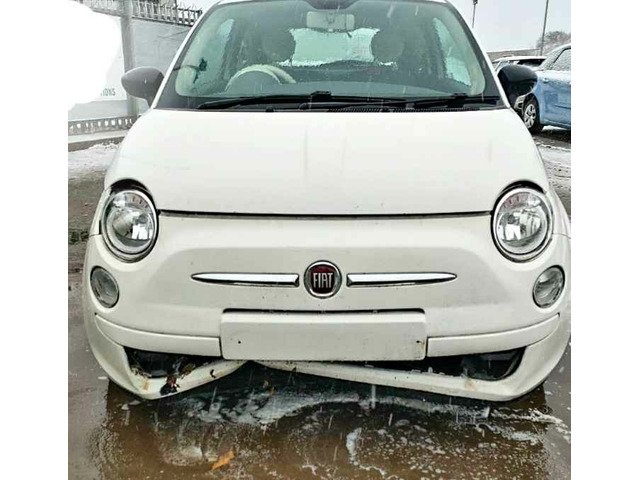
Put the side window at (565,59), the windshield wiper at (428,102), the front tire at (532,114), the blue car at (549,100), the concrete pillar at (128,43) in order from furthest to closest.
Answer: the front tire at (532,114)
the blue car at (549,100)
the concrete pillar at (128,43)
the side window at (565,59)
the windshield wiper at (428,102)

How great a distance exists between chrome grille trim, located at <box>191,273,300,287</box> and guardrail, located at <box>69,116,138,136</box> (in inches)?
44.5

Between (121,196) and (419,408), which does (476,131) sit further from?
(121,196)

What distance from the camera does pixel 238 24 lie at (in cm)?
276

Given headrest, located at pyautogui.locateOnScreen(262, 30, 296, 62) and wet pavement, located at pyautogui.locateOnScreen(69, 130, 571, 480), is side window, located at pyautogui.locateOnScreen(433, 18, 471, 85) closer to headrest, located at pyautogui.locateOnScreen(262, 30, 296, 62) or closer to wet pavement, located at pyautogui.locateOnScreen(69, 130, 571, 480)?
headrest, located at pyautogui.locateOnScreen(262, 30, 296, 62)

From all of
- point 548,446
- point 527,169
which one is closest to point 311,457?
point 548,446

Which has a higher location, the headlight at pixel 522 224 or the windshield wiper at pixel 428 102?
the windshield wiper at pixel 428 102

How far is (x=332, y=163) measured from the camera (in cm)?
177

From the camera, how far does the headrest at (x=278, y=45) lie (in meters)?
2.54

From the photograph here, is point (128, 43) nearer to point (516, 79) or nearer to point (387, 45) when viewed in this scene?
point (387, 45)

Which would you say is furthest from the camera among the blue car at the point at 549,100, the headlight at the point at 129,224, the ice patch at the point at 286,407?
the blue car at the point at 549,100

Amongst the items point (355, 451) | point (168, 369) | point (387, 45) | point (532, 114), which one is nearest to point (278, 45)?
point (387, 45)

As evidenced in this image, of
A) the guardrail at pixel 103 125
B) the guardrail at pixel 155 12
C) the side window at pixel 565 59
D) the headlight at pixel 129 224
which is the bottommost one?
the headlight at pixel 129 224

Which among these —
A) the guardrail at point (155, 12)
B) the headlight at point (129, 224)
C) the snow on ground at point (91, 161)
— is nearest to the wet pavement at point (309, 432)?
the headlight at point (129, 224)

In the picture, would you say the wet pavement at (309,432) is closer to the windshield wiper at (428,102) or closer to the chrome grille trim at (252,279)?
the chrome grille trim at (252,279)
